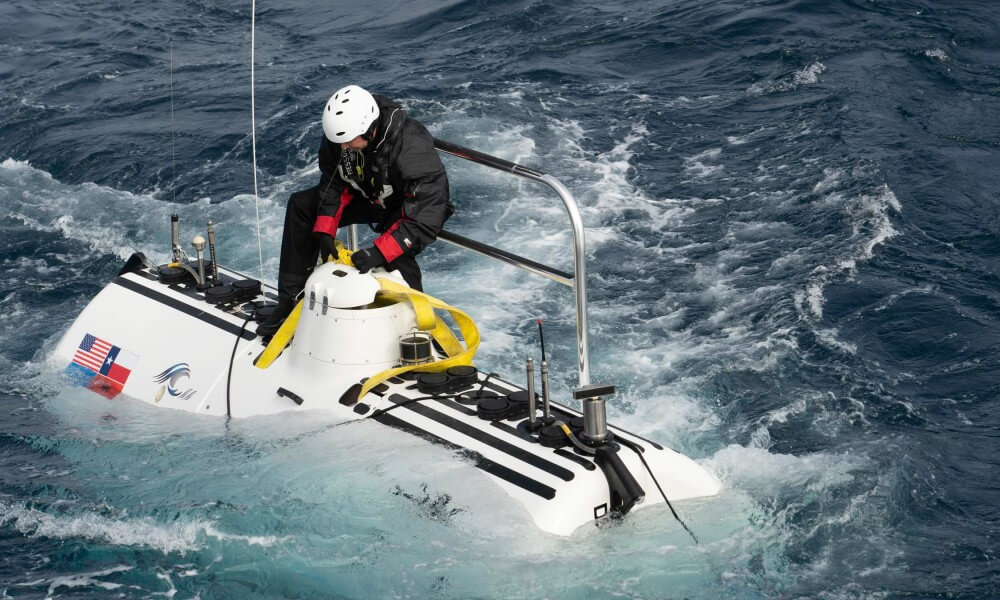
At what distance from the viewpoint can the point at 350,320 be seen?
6137mm

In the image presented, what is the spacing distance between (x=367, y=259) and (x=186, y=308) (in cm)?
180

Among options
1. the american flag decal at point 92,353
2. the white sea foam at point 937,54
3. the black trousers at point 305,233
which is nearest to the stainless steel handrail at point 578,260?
the black trousers at point 305,233

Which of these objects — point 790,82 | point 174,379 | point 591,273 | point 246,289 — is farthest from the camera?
point 790,82

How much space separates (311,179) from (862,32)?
6404 mm

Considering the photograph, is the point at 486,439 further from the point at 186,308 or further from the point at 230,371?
the point at 186,308

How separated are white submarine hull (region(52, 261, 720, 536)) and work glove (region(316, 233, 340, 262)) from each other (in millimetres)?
201

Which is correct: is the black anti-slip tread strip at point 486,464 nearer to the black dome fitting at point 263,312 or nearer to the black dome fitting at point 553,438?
the black dome fitting at point 553,438

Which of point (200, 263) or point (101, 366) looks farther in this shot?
point (200, 263)

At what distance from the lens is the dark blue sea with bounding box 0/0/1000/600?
17.5ft

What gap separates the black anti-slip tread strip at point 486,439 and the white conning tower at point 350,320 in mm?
297

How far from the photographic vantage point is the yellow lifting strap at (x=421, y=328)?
616 centimetres

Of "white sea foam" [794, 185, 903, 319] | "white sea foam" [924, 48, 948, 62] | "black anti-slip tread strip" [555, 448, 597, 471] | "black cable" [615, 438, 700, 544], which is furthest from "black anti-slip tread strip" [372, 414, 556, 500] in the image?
A: "white sea foam" [924, 48, 948, 62]

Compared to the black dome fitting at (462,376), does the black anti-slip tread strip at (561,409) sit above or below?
below

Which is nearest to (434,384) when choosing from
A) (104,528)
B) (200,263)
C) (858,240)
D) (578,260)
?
(578,260)
